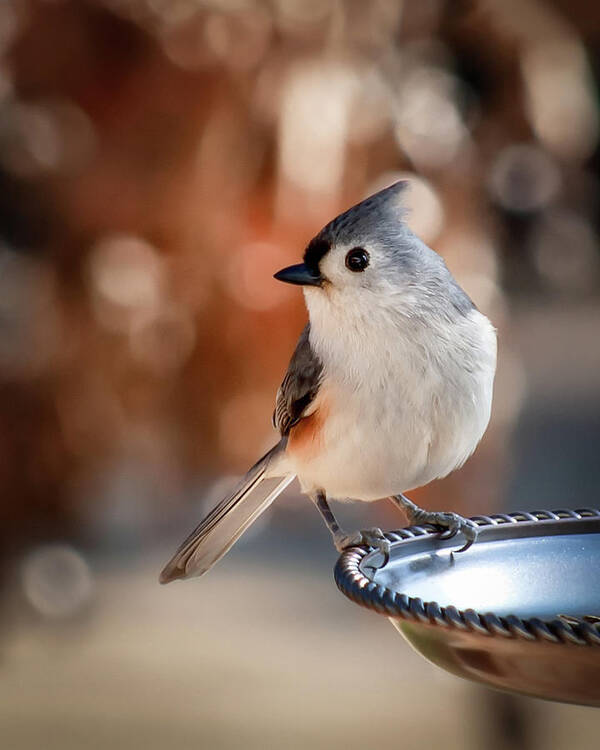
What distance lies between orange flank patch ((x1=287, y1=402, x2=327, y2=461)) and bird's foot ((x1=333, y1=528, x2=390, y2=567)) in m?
0.16

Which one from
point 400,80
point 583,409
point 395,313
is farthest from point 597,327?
point 395,313

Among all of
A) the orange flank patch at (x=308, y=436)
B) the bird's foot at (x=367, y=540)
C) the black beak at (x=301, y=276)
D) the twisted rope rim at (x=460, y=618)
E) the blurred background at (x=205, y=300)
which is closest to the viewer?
the twisted rope rim at (x=460, y=618)

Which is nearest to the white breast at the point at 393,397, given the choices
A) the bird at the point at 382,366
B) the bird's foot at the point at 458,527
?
the bird at the point at 382,366

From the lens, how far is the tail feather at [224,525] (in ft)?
7.08

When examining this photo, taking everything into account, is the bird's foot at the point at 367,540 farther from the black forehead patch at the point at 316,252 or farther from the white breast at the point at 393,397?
the black forehead patch at the point at 316,252

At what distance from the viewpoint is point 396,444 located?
200 cm

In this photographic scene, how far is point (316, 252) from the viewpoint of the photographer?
6.40 feet

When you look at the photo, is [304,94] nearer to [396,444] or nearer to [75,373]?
[75,373]

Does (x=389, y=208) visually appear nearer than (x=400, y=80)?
Yes

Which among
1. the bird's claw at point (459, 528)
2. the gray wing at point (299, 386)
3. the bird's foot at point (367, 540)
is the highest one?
the gray wing at point (299, 386)

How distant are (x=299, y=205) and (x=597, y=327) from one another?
7266mm

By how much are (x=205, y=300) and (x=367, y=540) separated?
8.09 ft

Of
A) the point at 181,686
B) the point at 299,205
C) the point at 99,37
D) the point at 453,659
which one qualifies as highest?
the point at 99,37

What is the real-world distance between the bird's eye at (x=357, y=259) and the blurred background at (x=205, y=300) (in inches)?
65.3
